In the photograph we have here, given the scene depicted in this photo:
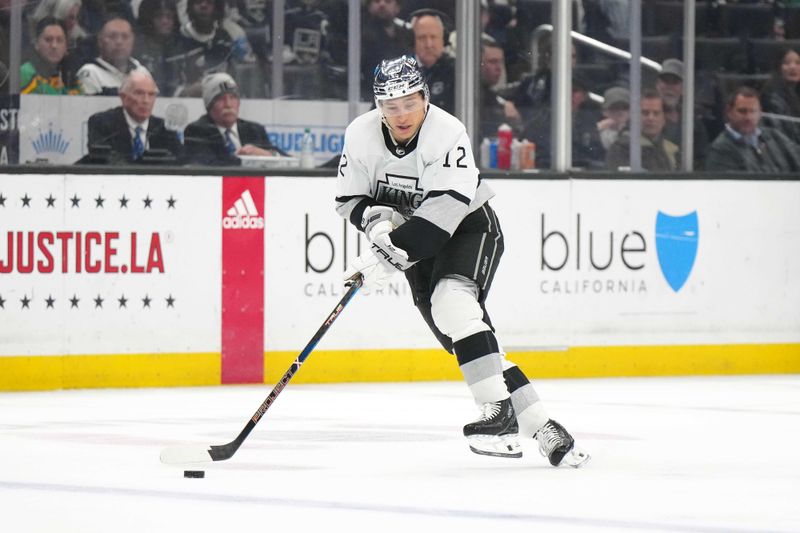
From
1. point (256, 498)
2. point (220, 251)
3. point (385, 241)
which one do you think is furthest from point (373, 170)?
point (220, 251)

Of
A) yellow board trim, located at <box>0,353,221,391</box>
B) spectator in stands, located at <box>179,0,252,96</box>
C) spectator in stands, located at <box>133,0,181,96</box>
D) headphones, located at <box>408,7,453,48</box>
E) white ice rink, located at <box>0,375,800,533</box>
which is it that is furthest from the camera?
headphones, located at <box>408,7,453,48</box>

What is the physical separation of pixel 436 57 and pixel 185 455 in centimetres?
396

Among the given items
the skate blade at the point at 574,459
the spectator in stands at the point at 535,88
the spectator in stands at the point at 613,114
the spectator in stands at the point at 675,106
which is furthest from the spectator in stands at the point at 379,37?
the skate blade at the point at 574,459

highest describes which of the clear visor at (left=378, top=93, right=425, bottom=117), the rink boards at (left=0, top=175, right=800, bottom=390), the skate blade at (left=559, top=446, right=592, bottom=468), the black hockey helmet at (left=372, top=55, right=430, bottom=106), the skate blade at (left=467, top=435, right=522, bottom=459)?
the black hockey helmet at (left=372, top=55, right=430, bottom=106)

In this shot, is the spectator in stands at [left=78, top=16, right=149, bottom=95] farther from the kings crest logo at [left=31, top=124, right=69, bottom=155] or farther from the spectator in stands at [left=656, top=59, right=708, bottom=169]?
the spectator in stands at [left=656, top=59, right=708, bottom=169]

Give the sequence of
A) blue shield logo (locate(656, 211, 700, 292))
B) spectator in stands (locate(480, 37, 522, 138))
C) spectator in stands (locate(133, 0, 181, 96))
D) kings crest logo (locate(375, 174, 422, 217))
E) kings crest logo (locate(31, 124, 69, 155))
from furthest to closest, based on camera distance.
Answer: spectator in stands (locate(480, 37, 522, 138))
blue shield logo (locate(656, 211, 700, 292))
spectator in stands (locate(133, 0, 181, 96))
kings crest logo (locate(31, 124, 69, 155))
kings crest logo (locate(375, 174, 422, 217))

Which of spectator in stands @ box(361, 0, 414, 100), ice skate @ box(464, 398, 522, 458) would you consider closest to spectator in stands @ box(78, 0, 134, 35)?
spectator in stands @ box(361, 0, 414, 100)

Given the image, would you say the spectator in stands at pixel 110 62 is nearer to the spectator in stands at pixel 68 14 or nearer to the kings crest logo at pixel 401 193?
the spectator in stands at pixel 68 14

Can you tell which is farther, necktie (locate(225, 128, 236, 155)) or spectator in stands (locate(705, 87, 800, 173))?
spectator in stands (locate(705, 87, 800, 173))

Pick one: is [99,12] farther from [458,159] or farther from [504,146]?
[458,159]

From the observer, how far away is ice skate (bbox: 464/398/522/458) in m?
4.50

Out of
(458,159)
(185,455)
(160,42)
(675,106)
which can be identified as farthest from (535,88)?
(185,455)

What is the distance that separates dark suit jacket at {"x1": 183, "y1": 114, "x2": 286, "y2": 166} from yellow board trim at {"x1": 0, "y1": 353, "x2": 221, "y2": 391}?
3.09 feet

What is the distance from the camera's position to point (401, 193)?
463 cm
